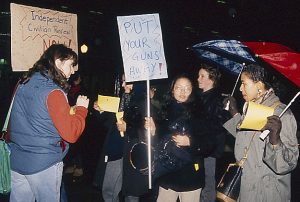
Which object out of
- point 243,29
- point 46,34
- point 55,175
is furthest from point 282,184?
point 243,29

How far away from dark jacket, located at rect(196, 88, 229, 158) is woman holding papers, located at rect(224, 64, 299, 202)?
79 cm

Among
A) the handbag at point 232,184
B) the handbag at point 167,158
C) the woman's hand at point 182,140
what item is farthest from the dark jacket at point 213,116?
the handbag at point 232,184

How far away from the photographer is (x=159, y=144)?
4430mm

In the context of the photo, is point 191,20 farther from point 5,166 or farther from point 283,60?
point 5,166

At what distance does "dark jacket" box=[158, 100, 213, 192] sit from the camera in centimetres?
430

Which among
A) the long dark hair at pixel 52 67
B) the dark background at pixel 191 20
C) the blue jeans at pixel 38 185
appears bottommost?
the blue jeans at pixel 38 185

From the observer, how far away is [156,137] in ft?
14.9

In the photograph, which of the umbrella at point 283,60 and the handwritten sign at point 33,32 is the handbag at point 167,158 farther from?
the handwritten sign at point 33,32

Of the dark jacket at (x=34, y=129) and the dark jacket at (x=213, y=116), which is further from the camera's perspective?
the dark jacket at (x=213, y=116)

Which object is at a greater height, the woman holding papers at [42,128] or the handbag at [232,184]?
the woman holding papers at [42,128]

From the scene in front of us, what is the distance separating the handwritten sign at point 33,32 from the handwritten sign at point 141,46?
987mm

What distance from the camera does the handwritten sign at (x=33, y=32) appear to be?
167 inches

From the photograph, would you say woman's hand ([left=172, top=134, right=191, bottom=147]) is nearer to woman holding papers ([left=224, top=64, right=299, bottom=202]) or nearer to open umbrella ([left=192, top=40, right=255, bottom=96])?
woman holding papers ([left=224, top=64, right=299, bottom=202])

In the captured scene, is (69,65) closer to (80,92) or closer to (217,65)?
(217,65)
